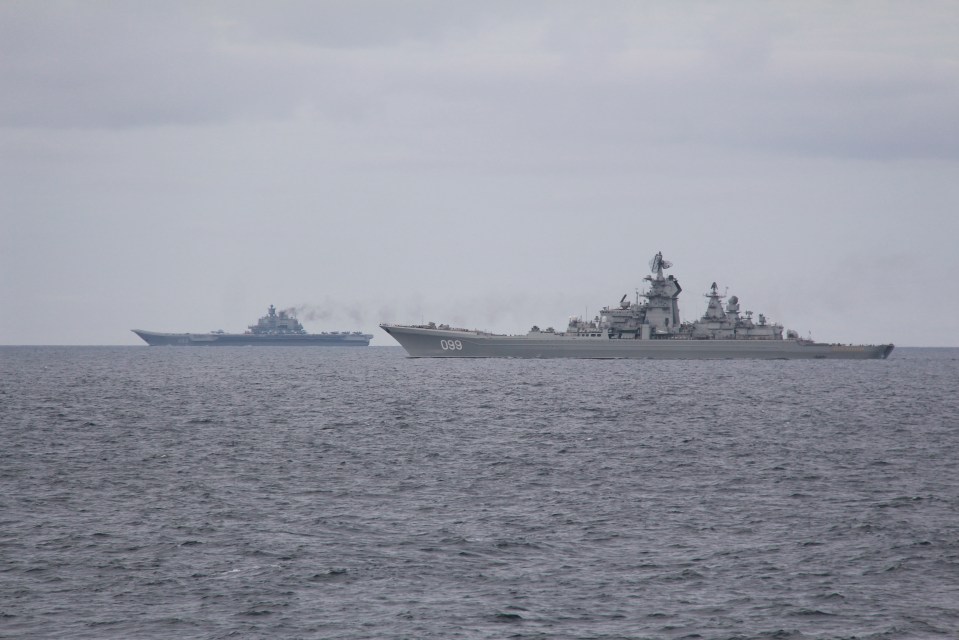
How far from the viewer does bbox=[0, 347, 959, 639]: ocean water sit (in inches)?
739

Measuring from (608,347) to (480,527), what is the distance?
113m

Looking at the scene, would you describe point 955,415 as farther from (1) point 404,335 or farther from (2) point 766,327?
(1) point 404,335

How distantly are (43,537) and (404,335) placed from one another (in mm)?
124458

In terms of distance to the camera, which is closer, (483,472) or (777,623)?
(777,623)

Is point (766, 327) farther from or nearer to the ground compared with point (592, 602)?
farther from the ground

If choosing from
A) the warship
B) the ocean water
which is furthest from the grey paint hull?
the ocean water

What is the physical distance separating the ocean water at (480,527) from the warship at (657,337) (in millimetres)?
81615

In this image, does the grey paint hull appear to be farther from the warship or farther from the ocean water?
the ocean water

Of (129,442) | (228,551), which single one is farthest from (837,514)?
(129,442)

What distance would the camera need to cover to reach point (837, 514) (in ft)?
91.2

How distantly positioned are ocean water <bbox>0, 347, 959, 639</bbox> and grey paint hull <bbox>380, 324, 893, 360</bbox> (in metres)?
81.7

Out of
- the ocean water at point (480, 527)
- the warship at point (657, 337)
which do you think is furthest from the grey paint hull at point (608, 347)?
the ocean water at point (480, 527)

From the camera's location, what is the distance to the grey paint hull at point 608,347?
452ft

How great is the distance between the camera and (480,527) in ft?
85.3
